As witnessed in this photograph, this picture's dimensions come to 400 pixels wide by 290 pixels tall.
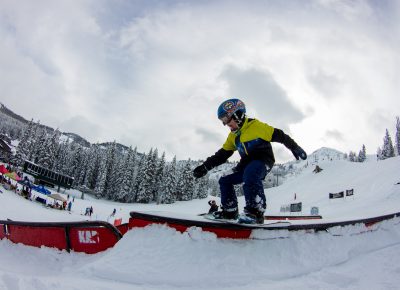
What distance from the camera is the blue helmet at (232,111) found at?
14.1 ft

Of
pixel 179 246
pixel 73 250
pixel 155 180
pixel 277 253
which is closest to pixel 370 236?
pixel 277 253

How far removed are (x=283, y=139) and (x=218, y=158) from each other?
1100 mm

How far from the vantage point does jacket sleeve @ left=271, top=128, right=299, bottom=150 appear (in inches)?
167

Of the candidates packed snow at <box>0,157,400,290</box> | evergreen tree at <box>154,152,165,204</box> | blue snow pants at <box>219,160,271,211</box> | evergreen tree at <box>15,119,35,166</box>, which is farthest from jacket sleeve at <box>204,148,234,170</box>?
evergreen tree at <box>15,119,35,166</box>

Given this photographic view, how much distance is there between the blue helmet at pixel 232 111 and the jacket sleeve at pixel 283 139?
20.4 inches

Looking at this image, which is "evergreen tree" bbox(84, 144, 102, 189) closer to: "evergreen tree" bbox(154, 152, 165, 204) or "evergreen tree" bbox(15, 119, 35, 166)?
"evergreen tree" bbox(15, 119, 35, 166)

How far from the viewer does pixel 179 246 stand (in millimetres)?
2914

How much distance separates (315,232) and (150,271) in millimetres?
2334

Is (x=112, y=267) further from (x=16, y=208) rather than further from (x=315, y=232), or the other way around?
(x=16, y=208)

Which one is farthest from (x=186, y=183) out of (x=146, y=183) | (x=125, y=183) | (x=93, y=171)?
(x=93, y=171)

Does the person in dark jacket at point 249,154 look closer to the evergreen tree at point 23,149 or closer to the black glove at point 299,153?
the black glove at point 299,153

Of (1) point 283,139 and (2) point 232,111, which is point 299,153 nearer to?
(1) point 283,139

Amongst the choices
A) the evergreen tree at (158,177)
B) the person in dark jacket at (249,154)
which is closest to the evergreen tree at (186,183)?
the evergreen tree at (158,177)

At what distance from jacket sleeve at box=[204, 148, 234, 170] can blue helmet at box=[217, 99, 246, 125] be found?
0.61 meters
